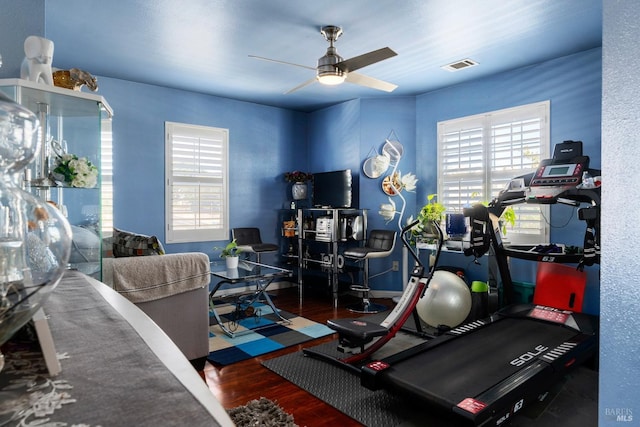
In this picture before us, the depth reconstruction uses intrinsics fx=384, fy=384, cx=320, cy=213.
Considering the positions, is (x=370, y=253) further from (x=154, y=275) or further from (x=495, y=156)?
(x=154, y=275)

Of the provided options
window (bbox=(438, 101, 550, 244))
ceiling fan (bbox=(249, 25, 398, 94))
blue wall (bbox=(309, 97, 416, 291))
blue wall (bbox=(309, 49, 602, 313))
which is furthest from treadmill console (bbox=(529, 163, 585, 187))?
blue wall (bbox=(309, 97, 416, 291))

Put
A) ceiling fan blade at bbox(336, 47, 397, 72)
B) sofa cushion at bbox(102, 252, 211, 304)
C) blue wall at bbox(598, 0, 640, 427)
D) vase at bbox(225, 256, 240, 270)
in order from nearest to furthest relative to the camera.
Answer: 1. blue wall at bbox(598, 0, 640, 427)
2. sofa cushion at bbox(102, 252, 211, 304)
3. ceiling fan blade at bbox(336, 47, 397, 72)
4. vase at bbox(225, 256, 240, 270)

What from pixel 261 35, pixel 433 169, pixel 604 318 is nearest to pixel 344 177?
pixel 433 169

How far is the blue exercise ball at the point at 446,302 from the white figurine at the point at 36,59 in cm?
341

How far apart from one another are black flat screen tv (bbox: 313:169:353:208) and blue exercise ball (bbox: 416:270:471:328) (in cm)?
194

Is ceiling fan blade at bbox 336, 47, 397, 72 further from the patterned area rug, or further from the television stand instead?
the patterned area rug

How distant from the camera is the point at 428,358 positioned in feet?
8.60

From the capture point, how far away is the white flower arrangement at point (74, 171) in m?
2.15

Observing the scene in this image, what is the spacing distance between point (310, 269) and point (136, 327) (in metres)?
4.94

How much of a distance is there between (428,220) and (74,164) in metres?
3.56

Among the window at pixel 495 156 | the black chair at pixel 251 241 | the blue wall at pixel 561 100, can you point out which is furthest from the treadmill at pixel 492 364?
the black chair at pixel 251 241

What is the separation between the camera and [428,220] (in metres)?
4.51

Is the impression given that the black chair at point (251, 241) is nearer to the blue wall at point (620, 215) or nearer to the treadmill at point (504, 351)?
the treadmill at point (504, 351)

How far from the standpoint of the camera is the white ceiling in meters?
3.02
